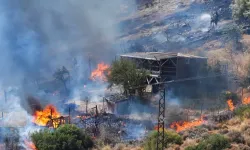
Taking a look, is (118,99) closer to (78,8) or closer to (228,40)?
(228,40)

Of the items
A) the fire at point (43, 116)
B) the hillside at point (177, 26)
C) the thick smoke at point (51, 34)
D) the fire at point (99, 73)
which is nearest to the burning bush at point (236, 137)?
the fire at point (43, 116)

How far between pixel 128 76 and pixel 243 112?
13.4 meters

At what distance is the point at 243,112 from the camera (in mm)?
Answer: 27938

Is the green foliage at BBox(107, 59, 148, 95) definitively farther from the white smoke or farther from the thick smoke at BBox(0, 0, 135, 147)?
the white smoke

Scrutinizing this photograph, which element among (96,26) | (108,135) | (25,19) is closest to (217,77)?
(108,135)

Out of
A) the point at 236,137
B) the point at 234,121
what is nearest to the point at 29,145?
the point at 236,137

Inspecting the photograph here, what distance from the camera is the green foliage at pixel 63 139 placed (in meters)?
24.6

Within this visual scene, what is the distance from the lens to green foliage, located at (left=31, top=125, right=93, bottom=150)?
80.6 ft

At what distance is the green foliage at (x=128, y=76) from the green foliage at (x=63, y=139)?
1276cm

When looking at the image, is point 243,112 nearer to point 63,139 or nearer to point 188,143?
point 188,143

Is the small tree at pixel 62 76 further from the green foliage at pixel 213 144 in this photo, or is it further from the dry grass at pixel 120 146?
the green foliage at pixel 213 144

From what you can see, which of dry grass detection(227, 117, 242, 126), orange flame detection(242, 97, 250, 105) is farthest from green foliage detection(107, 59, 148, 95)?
dry grass detection(227, 117, 242, 126)

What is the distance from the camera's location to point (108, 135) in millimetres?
27812

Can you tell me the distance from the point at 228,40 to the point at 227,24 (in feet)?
22.6
